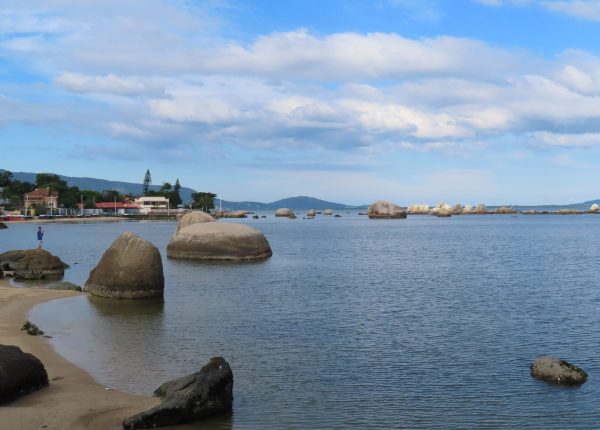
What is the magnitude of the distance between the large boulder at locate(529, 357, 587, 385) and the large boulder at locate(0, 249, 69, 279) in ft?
91.0

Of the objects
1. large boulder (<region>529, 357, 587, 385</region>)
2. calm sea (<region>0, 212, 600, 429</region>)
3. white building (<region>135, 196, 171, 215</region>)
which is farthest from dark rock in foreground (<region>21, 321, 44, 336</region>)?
white building (<region>135, 196, 171, 215</region>)

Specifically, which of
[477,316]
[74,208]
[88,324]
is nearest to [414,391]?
[477,316]

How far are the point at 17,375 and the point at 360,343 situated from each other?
929 cm

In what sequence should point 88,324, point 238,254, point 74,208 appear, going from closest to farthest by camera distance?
1. point 88,324
2. point 238,254
3. point 74,208

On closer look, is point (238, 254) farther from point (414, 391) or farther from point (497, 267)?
point (414, 391)

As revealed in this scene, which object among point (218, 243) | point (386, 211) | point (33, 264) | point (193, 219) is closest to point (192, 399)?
point (33, 264)

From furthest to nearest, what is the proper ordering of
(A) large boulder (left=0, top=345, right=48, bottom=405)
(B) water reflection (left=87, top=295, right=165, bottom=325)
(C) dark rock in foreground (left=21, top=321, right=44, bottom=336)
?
(B) water reflection (left=87, top=295, right=165, bottom=325)
(C) dark rock in foreground (left=21, top=321, right=44, bottom=336)
(A) large boulder (left=0, top=345, right=48, bottom=405)

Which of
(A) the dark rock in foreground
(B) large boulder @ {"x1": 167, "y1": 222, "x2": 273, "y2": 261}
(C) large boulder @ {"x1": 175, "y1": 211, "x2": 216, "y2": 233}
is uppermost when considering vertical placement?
(C) large boulder @ {"x1": 175, "y1": 211, "x2": 216, "y2": 233}

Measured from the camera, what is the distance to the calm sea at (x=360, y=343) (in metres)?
12.3

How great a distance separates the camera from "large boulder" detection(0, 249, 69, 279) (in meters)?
35.1

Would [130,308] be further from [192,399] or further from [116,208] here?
[116,208]

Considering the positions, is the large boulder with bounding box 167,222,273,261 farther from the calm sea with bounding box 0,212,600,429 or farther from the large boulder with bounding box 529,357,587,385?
the large boulder with bounding box 529,357,587,385

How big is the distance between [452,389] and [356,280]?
19856 millimetres

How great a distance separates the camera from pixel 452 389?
13523 mm
